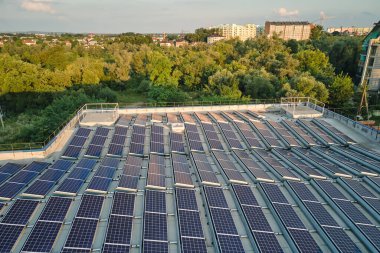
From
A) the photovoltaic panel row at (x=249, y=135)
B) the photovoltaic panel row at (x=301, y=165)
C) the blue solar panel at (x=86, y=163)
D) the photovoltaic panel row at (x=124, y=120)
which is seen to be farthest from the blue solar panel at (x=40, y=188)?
the photovoltaic panel row at (x=301, y=165)

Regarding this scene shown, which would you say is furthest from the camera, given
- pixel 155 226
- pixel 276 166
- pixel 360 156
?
pixel 360 156

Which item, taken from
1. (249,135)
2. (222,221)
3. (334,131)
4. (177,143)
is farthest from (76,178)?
(334,131)

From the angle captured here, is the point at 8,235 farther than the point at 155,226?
No

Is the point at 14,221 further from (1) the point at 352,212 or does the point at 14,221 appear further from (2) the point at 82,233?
(1) the point at 352,212

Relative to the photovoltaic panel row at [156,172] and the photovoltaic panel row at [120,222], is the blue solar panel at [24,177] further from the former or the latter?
the photovoltaic panel row at [156,172]

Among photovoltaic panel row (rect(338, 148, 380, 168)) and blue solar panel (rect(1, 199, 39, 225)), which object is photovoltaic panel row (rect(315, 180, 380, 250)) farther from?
blue solar panel (rect(1, 199, 39, 225))

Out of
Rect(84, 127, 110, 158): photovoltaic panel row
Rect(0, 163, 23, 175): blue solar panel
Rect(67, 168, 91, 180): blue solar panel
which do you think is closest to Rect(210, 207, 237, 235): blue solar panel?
Rect(67, 168, 91, 180): blue solar panel
